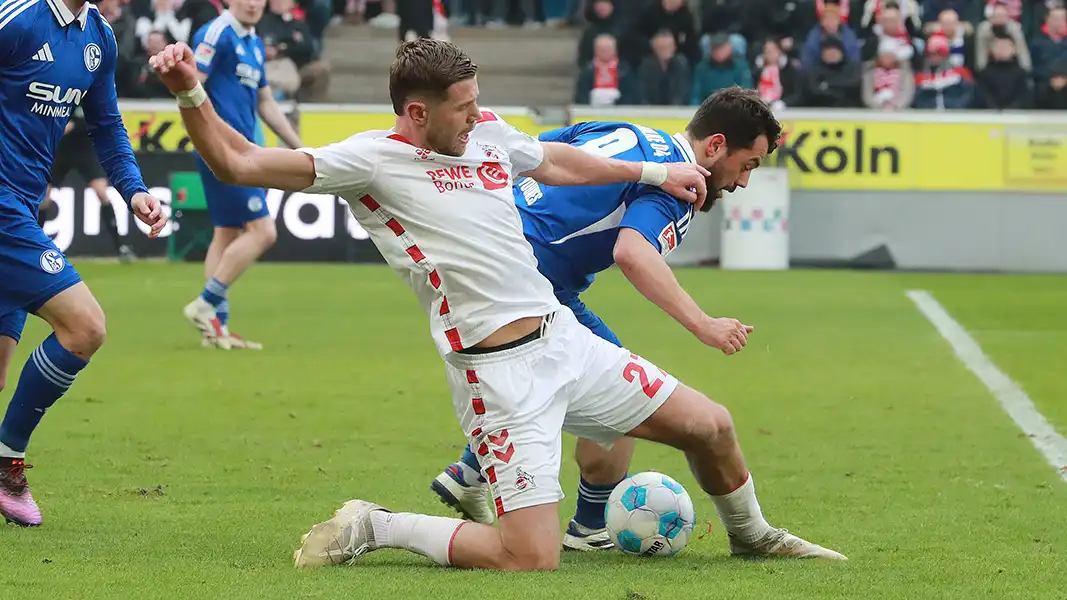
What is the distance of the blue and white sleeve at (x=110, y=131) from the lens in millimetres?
6766

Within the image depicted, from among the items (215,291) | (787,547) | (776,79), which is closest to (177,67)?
(787,547)

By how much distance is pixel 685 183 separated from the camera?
5836mm

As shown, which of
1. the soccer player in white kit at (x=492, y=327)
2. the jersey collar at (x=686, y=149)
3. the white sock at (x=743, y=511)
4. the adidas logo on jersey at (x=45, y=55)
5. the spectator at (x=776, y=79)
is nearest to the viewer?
the soccer player in white kit at (x=492, y=327)

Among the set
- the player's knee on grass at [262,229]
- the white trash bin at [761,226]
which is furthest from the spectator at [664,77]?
the player's knee on grass at [262,229]

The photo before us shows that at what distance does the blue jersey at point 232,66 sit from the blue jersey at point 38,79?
17.8 feet

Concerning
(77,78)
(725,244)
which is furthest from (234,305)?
(77,78)

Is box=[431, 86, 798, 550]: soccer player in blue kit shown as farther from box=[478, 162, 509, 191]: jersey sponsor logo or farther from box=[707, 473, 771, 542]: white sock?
box=[707, 473, 771, 542]: white sock

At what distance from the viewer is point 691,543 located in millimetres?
6371

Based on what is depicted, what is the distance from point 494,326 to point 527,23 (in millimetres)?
20621

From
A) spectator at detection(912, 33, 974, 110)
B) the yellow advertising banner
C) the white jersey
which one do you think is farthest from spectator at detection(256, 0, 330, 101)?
the white jersey

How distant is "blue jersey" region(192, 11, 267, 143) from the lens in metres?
12.1

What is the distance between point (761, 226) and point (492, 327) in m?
14.0

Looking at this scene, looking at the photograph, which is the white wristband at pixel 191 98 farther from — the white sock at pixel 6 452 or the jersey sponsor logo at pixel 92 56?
the white sock at pixel 6 452

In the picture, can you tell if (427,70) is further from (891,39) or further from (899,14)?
(899,14)
